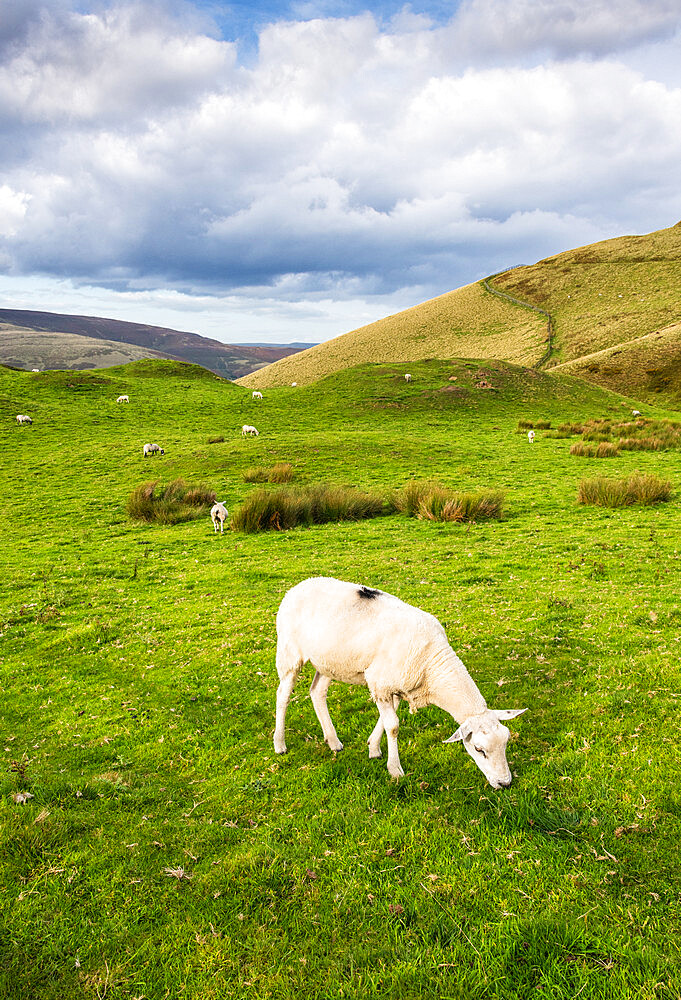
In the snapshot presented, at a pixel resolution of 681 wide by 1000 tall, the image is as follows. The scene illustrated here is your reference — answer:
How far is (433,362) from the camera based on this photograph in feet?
212

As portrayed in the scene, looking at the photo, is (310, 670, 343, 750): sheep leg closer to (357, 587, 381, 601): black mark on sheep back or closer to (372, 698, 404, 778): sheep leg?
(372, 698, 404, 778): sheep leg

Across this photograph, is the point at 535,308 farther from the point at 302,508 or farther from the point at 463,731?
the point at 463,731

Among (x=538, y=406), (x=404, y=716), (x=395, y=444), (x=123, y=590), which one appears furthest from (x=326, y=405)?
(x=404, y=716)

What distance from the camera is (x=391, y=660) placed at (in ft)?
19.4

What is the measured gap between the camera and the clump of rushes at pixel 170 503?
22.4 metres

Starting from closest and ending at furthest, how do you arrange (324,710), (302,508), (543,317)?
1. (324,710)
2. (302,508)
3. (543,317)

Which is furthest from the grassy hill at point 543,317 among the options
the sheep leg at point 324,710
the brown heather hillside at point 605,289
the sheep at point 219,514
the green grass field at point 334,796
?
the sheep leg at point 324,710

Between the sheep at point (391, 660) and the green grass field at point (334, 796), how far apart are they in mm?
731

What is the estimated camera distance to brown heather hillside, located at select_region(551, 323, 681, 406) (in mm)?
73188

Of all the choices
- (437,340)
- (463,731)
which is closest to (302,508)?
(463,731)

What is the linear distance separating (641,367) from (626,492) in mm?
71047

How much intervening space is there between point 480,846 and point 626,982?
1.50 metres

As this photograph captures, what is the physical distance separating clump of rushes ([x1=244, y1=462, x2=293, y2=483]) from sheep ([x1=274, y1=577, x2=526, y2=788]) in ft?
67.2

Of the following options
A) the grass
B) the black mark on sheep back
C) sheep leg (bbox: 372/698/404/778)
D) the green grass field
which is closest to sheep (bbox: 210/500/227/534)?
the grass
